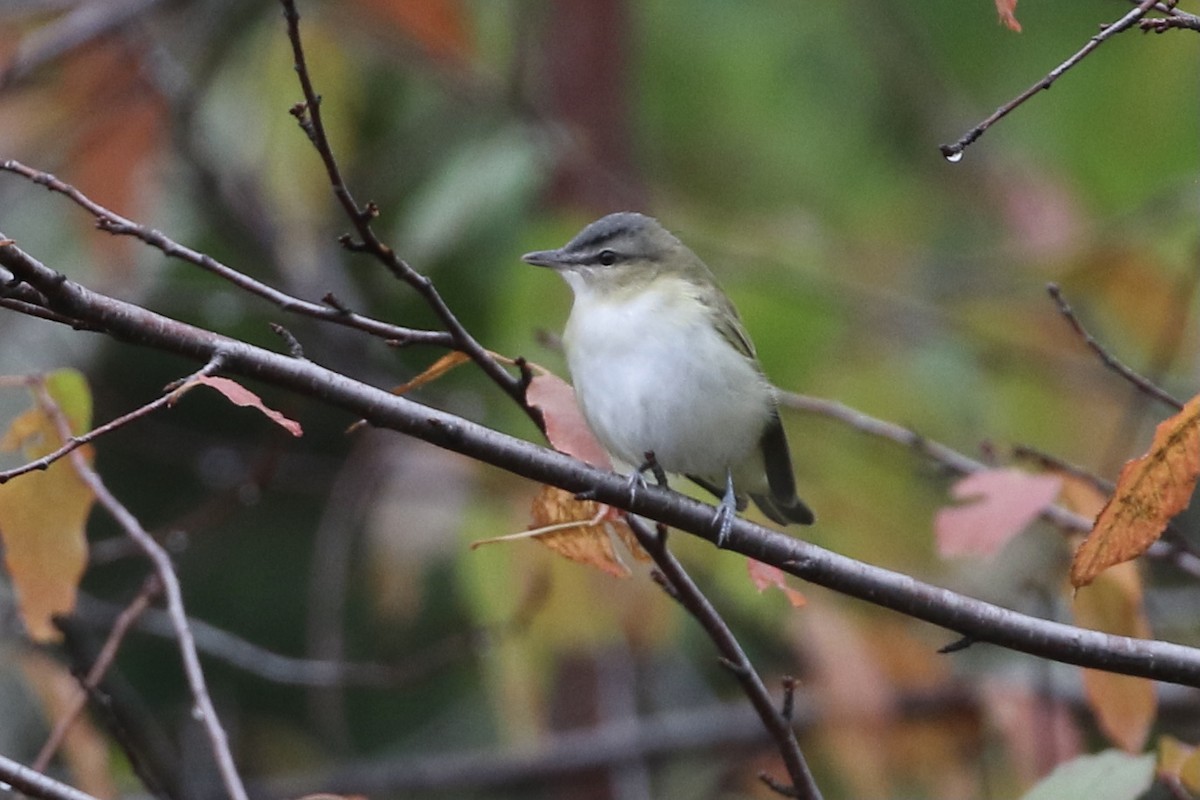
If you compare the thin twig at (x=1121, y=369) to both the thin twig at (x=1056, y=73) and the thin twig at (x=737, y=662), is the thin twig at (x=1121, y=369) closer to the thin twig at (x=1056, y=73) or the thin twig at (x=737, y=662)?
the thin twig at (x=1056, y=73)

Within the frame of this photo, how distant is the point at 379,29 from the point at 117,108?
1076 millimetres

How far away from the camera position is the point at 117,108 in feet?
18.1

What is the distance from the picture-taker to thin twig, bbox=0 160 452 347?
214 centimetres

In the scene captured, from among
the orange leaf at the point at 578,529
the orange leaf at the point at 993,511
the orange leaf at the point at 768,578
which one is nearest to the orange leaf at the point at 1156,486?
the orange leaf at the point at 768,578

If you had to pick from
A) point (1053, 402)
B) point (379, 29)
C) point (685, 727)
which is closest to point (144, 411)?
point (685, 727)

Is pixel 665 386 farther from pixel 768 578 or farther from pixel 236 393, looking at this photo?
pixel 236 393

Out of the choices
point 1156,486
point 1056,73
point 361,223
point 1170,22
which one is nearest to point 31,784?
point 361,223

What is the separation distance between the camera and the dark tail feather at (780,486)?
3869mm

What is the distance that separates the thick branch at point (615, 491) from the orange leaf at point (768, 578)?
39mm

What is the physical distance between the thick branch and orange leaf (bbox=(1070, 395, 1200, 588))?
270mm

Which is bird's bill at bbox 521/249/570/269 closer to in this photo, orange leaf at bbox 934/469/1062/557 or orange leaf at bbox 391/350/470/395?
orange leaf at bbox 934/469/1062/557

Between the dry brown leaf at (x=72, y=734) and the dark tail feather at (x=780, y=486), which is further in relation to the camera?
the dark tail feather at (x=780, y=486)

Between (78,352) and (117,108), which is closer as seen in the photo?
(117,108)

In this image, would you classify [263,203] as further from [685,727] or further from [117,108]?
[685,727]
